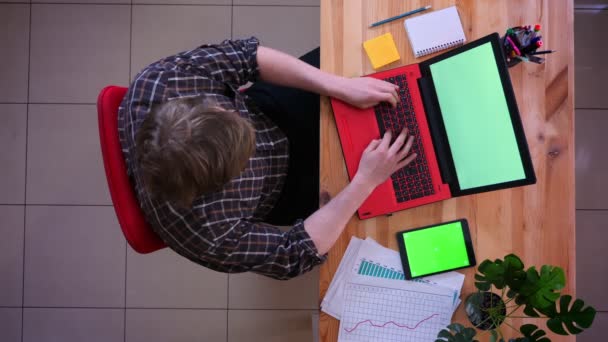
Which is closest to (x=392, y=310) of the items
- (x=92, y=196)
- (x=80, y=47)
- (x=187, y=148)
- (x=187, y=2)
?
(x=187, y=148)

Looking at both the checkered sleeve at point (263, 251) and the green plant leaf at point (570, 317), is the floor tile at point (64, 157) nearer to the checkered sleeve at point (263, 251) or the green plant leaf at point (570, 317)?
the checkered sleeve at point (263, 251)

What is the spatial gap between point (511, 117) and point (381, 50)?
39 centimetres

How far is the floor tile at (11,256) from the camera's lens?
6.95 feet

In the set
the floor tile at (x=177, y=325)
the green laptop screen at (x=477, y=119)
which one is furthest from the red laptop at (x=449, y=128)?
the floor tile at (x=177, y=325)

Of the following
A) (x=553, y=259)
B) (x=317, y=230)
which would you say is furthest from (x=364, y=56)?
(x=553, y=259)

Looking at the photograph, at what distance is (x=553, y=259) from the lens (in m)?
1.27

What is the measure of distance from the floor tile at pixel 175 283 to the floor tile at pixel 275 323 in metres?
0.10

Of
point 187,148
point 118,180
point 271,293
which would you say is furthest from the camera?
point 271,293

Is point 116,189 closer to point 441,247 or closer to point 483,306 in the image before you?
point 441,247

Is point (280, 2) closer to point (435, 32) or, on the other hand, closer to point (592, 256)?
point (435, 32)

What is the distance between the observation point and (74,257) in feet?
6.91

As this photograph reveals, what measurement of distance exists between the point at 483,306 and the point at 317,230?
501 millimetres

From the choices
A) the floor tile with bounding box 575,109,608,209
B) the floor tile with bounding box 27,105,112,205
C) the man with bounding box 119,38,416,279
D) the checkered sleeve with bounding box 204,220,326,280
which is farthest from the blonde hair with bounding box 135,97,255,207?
the floor tile with bounding box 575,109,608,209

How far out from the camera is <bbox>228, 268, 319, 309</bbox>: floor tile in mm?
2078
